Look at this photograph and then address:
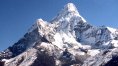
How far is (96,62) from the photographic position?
188 m

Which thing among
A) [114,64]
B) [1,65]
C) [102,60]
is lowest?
[1,65]

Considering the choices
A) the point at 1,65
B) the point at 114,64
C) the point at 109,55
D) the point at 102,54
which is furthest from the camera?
the point at 102,54

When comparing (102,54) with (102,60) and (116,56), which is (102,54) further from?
(116,56)

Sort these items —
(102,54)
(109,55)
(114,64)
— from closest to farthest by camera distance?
(114,64), (109,55), (102,54)

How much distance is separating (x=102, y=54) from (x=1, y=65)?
392 feet

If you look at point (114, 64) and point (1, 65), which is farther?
point (114, 64)

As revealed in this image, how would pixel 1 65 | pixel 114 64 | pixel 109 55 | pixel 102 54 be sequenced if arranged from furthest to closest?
1. pixel 102 54
2. pixel 109 55
3. pixel 114 64
4. pixel 1 65

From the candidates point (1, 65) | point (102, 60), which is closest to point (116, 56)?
point (102, 60)

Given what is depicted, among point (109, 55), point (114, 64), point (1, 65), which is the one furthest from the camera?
point (109, 55)

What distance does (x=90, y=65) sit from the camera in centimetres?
18812

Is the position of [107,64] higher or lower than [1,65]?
higher

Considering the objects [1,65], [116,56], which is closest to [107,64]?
[116,56]

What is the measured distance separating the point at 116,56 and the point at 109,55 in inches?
607

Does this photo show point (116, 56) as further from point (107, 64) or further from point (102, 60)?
point (102, 60)
